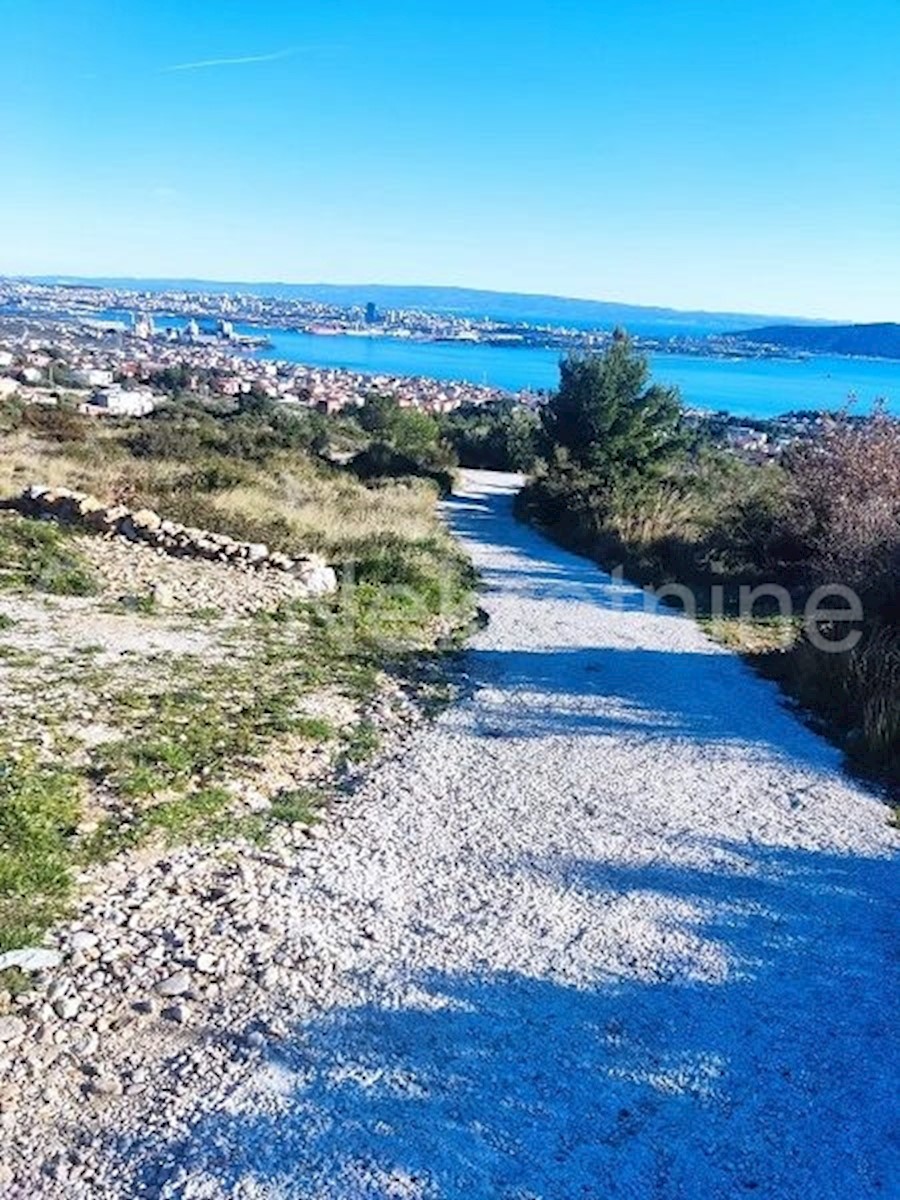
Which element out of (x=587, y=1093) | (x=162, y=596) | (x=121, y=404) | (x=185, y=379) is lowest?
(x=121, y=404)

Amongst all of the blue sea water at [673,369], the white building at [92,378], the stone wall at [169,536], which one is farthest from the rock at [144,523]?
the white building at [92,378]

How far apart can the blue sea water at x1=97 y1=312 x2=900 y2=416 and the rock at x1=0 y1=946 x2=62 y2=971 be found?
42.9 m

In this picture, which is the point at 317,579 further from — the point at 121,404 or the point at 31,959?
the point at 121,404

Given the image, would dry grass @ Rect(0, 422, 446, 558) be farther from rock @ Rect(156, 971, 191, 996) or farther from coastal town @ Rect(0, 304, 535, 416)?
coastal town @ Rect(0, 304, 535, 416)

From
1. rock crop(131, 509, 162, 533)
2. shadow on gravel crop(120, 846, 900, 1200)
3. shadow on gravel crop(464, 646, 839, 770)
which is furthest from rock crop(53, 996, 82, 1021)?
rock crop(131, 509, 162, 533)

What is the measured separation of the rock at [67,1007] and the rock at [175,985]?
305 millimetres

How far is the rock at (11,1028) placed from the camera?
11.6 ft

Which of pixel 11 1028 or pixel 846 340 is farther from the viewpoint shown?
pixel 846 340

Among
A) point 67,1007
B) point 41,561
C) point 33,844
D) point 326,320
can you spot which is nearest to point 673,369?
point 326,320

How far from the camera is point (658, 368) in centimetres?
A: 10081

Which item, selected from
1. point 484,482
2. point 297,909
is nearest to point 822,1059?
point 297,909

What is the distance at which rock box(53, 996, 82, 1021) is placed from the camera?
3684 mm

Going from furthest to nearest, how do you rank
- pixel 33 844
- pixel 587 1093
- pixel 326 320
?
pixel 326 320, pixel 33 844, pixel 587 1093

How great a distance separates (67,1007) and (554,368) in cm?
11066
